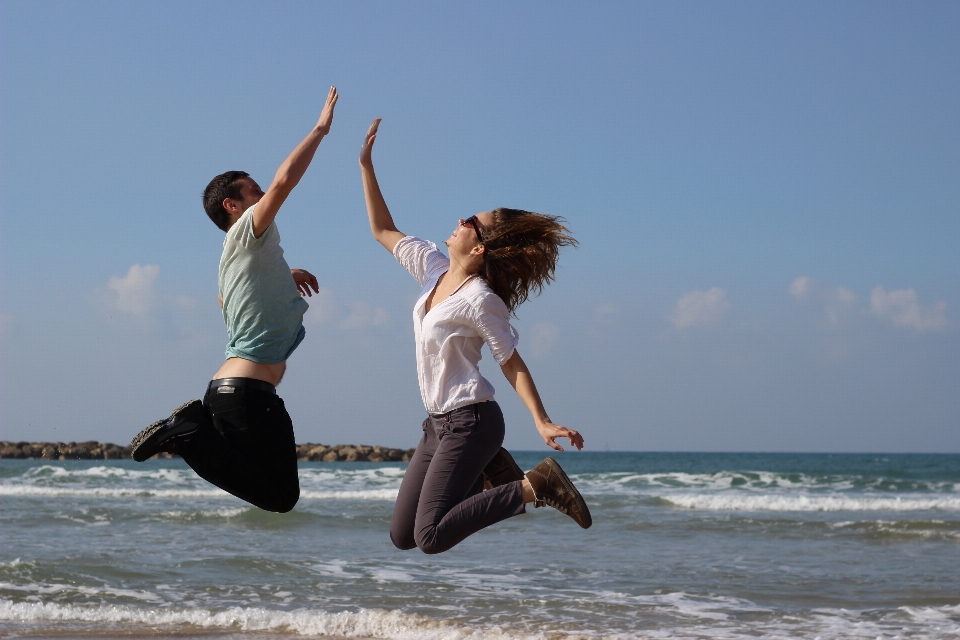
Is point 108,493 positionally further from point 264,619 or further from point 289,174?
point 289,174

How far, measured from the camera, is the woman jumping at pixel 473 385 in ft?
14.0

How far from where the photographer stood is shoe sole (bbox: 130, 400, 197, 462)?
4145mm

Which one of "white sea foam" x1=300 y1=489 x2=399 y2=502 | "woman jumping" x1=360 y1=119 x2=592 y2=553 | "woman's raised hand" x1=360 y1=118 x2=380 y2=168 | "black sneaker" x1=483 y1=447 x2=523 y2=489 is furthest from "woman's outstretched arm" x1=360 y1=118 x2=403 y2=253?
"white sea foam" x1=300 y1=489 x2=399 y2=502

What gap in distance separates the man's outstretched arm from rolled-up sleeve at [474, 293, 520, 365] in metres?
0.98

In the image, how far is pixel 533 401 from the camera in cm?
418

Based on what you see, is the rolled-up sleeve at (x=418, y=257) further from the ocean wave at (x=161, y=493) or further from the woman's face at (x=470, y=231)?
the ocean wave at (x=161, y=493)

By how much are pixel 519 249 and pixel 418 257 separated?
71cm

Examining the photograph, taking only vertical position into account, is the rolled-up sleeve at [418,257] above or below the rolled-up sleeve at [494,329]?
above

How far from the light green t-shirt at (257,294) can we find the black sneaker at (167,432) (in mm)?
331

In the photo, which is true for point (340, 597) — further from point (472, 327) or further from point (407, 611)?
point (472, 327)

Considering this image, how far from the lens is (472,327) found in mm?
4316

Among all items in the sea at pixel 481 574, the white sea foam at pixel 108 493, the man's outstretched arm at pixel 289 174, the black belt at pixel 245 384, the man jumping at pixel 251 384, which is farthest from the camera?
the white sea foam at pixel 108 493

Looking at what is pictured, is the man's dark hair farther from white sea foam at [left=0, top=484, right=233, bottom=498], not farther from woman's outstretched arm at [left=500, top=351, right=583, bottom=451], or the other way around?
white sea foam at [left=0, top=484, right=233, bottom=498]

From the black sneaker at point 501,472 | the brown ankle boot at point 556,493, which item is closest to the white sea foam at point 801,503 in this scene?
the black sneaker at point 501,472
